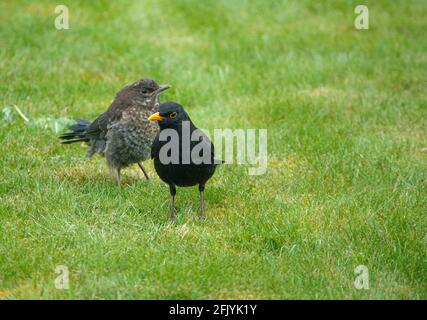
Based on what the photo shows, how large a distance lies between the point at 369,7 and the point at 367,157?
262 inches

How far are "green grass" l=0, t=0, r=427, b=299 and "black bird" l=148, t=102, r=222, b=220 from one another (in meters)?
0.46

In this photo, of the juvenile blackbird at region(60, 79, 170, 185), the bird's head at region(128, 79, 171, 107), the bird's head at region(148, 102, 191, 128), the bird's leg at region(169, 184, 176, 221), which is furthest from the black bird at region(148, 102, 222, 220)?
the bird's head at region(128, 79, 171, 107)

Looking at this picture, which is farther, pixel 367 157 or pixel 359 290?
pixel 367 157

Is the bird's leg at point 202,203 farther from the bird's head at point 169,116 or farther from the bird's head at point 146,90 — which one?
the bird's head at point 146,90

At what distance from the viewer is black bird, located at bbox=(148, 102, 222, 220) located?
6199mm

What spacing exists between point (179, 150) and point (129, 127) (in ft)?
4.08

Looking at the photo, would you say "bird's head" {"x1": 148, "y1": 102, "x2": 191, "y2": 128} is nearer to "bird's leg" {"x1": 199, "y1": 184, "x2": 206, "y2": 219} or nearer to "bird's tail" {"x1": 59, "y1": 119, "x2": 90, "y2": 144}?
"bird's leg" {"x1": 199, "y1": 184, "x2": 206, "y2": 219}

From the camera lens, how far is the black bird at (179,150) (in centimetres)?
620

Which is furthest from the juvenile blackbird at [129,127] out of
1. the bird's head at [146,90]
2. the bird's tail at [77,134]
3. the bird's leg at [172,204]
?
the bird's leg at [172,204]

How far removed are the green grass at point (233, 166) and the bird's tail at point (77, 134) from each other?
20 cm

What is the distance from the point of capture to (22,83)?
31.4ft
